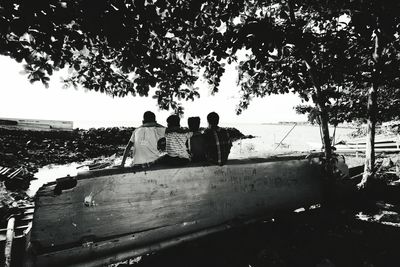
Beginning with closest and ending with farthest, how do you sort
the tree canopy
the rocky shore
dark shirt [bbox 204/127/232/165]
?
the tree canopy
dark shirt [bbox 204/127/232/165]
the rocky shore

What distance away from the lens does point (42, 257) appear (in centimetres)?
272

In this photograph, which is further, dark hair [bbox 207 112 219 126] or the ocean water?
the ocean water

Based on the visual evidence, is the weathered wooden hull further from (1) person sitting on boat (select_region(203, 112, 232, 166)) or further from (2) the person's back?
(2) the person's back

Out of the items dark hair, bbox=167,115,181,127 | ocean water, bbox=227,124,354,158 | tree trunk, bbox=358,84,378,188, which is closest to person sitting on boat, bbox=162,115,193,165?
dark hair, bbox=167,115,181,127

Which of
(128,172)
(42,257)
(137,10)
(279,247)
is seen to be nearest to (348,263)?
(279,247)

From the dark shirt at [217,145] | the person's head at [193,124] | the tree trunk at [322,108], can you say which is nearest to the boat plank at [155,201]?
the dark shirt at [217,145]

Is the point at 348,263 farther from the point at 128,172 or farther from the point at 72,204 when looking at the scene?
the point at 72,204

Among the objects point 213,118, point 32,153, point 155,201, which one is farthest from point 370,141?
point 32,153

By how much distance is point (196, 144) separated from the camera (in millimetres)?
4016

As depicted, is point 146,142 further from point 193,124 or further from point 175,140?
point 193,124

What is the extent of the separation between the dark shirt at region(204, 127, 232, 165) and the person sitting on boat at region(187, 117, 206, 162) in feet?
0.30

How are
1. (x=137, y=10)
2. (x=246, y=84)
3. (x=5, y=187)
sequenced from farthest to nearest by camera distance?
(x=5, y=187), (x=246, y=84), (x=137, y=10)

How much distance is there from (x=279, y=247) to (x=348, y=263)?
3.19 ft

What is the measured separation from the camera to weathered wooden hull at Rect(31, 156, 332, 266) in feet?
9.24
